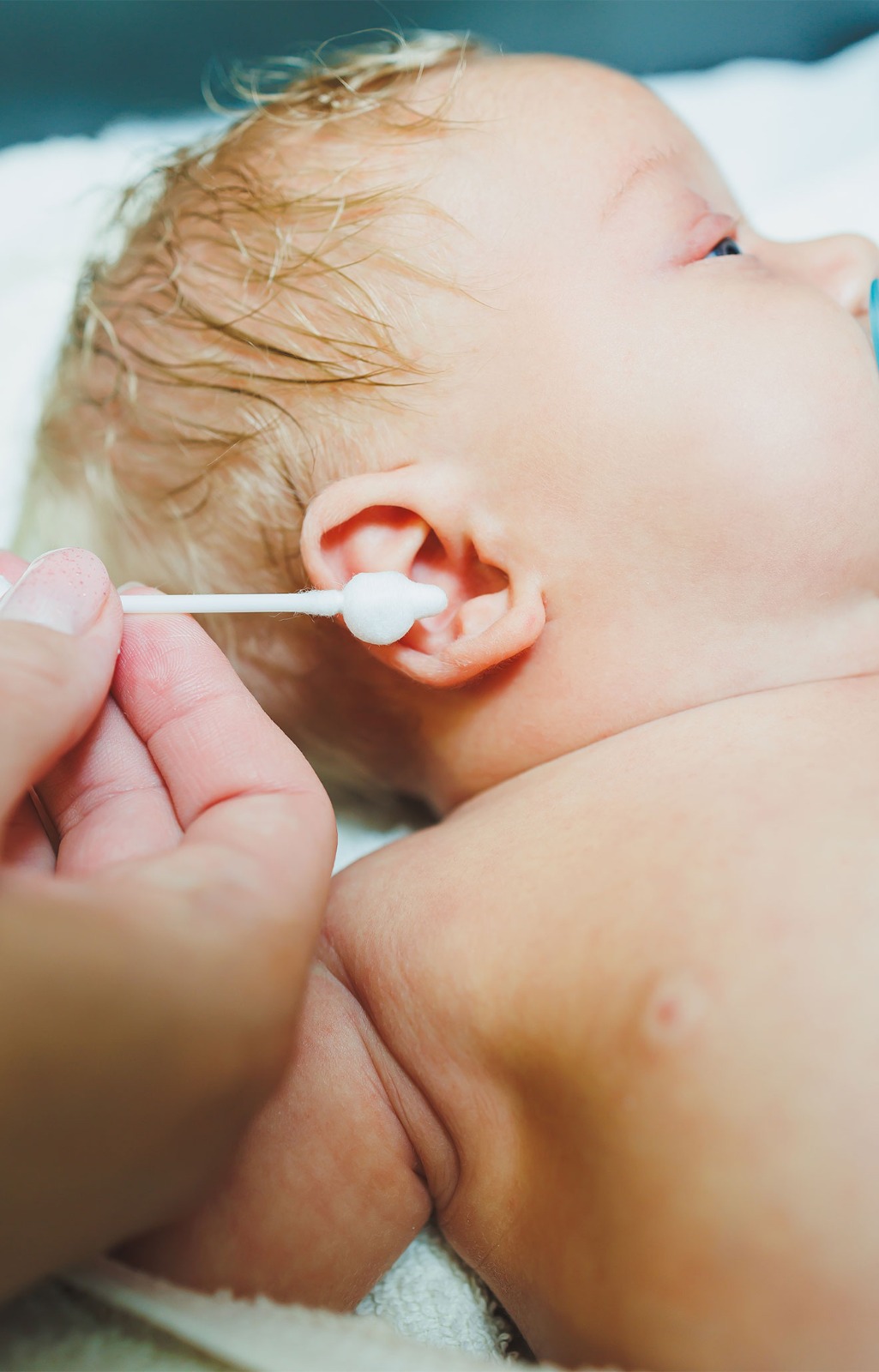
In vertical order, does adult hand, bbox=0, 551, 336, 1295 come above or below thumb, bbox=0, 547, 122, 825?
below

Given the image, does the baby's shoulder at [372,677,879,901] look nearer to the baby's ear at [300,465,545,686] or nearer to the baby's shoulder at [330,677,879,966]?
the baby's shoulder at [330,677,879,966]

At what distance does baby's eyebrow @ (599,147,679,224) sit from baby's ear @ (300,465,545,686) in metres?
0.24

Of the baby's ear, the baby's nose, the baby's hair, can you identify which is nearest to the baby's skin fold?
the baby's ear

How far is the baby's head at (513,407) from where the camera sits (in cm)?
75

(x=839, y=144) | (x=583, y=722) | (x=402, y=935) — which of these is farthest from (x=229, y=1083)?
(x=839, y=144)

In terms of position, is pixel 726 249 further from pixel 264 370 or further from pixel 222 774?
pixel 222 774

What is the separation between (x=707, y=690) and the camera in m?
0.76

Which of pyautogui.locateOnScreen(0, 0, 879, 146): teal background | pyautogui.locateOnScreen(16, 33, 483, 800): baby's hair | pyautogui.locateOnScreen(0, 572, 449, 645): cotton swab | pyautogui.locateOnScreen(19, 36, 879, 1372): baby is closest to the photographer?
pyautogui.locateOnScreen(19, 36, 879, 1372): baby

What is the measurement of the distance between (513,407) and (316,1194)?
22.4 inches

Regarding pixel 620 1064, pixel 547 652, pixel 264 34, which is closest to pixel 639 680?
pixel 547 652

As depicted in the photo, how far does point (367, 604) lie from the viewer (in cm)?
72

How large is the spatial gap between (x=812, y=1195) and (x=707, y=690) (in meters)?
0.35

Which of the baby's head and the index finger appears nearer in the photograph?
the index finger

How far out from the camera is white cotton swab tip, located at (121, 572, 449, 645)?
0.69 m
